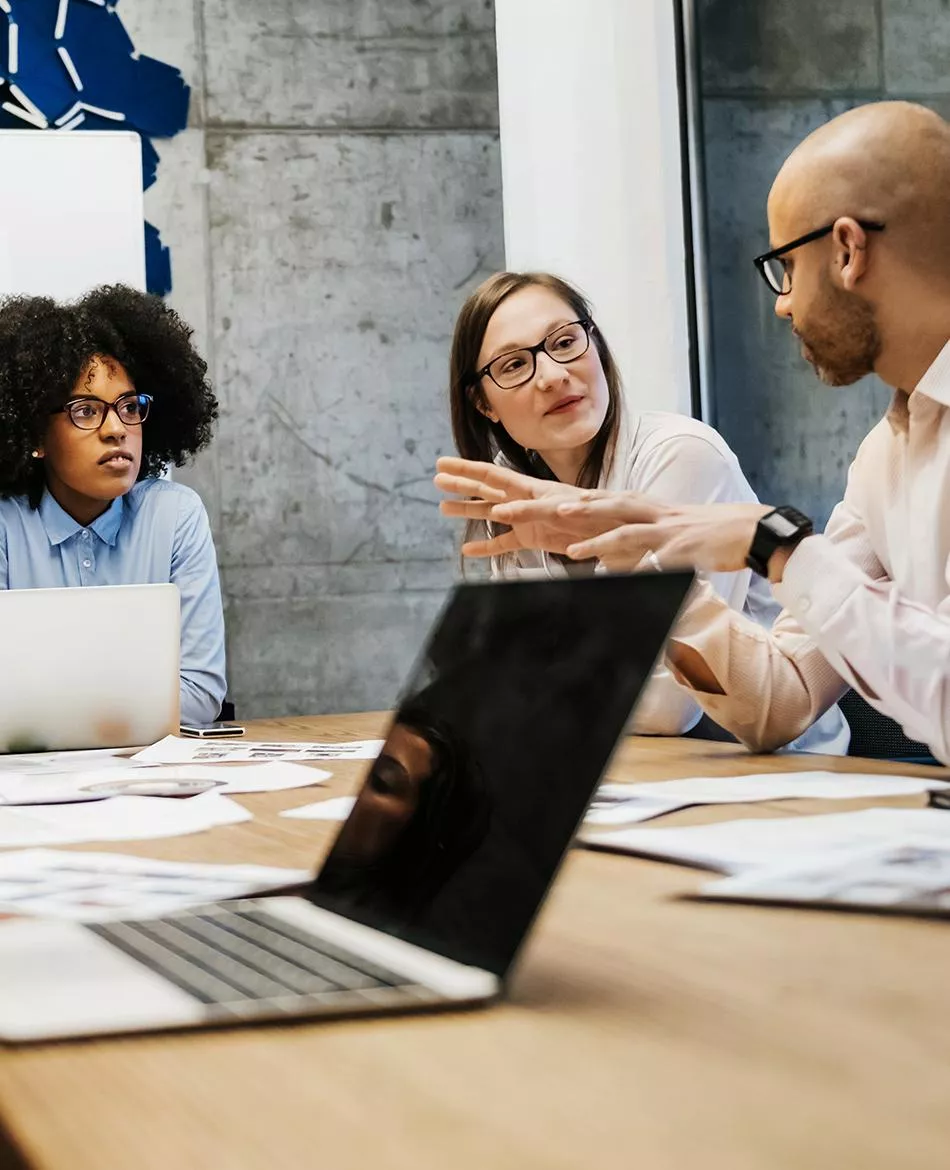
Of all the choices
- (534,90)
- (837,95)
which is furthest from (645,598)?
(534,90)

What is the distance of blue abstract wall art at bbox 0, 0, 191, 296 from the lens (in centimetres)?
451

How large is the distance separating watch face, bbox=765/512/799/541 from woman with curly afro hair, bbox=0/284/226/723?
1.58 m

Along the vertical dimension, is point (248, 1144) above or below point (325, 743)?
above

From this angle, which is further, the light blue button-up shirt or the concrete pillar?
the concrete pillar

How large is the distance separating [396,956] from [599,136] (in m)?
4.04

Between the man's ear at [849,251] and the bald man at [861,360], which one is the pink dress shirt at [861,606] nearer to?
the bald man at [861,360]

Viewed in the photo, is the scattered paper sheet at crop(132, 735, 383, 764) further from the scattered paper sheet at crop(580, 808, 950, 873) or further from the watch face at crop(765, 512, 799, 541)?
the scattered paper sheet at crop(580, 808, 950, 873)

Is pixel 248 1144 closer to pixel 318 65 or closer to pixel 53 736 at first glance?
pixel 53 736

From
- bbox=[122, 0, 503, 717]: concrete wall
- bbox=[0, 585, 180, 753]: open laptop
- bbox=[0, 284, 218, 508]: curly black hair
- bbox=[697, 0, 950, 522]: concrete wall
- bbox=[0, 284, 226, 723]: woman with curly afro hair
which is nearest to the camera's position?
bbox=[0, 585, 180, 753]: open laptop

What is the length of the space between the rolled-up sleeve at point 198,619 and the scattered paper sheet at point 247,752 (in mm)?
710

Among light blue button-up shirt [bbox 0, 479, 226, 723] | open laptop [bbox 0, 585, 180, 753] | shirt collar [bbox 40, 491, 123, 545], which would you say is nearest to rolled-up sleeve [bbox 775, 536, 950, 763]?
open laptop [bbox 0, 585, 180, 753]

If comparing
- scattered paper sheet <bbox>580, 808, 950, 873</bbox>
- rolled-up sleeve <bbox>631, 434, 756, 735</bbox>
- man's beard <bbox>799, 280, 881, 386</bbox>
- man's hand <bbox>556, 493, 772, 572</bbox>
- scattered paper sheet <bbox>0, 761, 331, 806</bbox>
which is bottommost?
scattered paper sheet <bbox>0, 761, 331, 806</bbox>

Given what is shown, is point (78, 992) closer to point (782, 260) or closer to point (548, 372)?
point (782, 260)

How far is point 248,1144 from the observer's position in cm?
45
